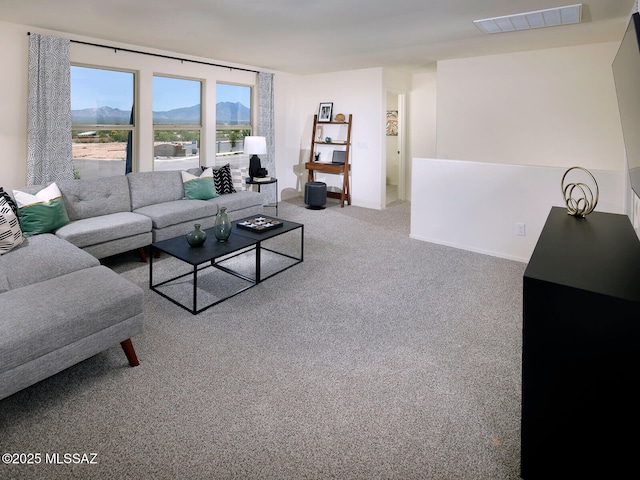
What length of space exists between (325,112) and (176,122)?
9.08 ft

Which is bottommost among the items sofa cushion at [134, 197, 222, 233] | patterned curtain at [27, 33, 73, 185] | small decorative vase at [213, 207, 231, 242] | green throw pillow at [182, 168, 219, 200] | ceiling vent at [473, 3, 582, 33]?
small decorative vase at [213, 207, 231, 242]

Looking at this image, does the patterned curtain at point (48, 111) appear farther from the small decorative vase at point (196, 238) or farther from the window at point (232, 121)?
the window at point (232, 121)

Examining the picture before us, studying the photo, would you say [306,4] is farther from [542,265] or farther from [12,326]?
[12,326]

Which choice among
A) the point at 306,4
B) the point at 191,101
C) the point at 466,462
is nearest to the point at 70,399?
the point at 466,462

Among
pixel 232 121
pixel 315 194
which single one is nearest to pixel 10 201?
pixel 232 121

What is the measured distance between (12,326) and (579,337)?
2441 mm

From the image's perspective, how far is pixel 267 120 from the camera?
6828 millimetres

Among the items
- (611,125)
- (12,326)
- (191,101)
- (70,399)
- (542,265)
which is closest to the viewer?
(542,265)

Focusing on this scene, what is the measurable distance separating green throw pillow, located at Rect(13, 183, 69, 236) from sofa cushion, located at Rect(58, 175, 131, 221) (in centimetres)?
23

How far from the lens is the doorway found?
739 centimetres

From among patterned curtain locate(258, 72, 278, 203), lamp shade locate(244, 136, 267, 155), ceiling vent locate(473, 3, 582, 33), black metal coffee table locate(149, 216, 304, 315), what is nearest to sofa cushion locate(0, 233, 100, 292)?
black metal coffee table locate(149, 216, 304, 315)

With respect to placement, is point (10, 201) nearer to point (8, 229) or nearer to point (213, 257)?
point (8, 229)

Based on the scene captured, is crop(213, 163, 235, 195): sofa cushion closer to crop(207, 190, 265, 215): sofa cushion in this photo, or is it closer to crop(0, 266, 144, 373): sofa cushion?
crop(207, 190, 265, 215): sofa cushion

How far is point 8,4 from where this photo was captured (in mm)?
3334
